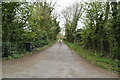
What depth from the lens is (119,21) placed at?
6.85m

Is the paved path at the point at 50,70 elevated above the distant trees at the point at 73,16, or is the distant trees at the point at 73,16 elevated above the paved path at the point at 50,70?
the distant trees at the point at 73,16

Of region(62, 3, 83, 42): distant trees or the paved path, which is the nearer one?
the paved path

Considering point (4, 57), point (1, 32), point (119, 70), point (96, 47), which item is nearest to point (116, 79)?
point (119, 70)

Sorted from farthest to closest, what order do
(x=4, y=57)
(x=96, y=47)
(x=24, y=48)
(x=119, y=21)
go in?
(x=96, y=47) < (x=24, y=48) < (x=4, y=57) < (x=119, y=21)

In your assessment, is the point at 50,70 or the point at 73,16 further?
the point at 73,16

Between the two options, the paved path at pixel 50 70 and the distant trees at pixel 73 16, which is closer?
the paved path at pixel 50 70

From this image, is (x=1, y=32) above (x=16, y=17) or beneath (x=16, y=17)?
beneath

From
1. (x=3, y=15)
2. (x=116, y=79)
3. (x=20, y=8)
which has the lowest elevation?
(x=116, y=79)

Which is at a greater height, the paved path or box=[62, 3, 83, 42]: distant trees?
box=[62, 3, 83, 42]: distant trees

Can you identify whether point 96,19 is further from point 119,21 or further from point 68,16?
point 68,16

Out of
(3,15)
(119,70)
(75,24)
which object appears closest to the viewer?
(119,70)

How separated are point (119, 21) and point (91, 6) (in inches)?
270

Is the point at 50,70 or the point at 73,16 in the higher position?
the point at 73,16

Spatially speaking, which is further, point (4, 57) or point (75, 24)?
point (75, 24)
